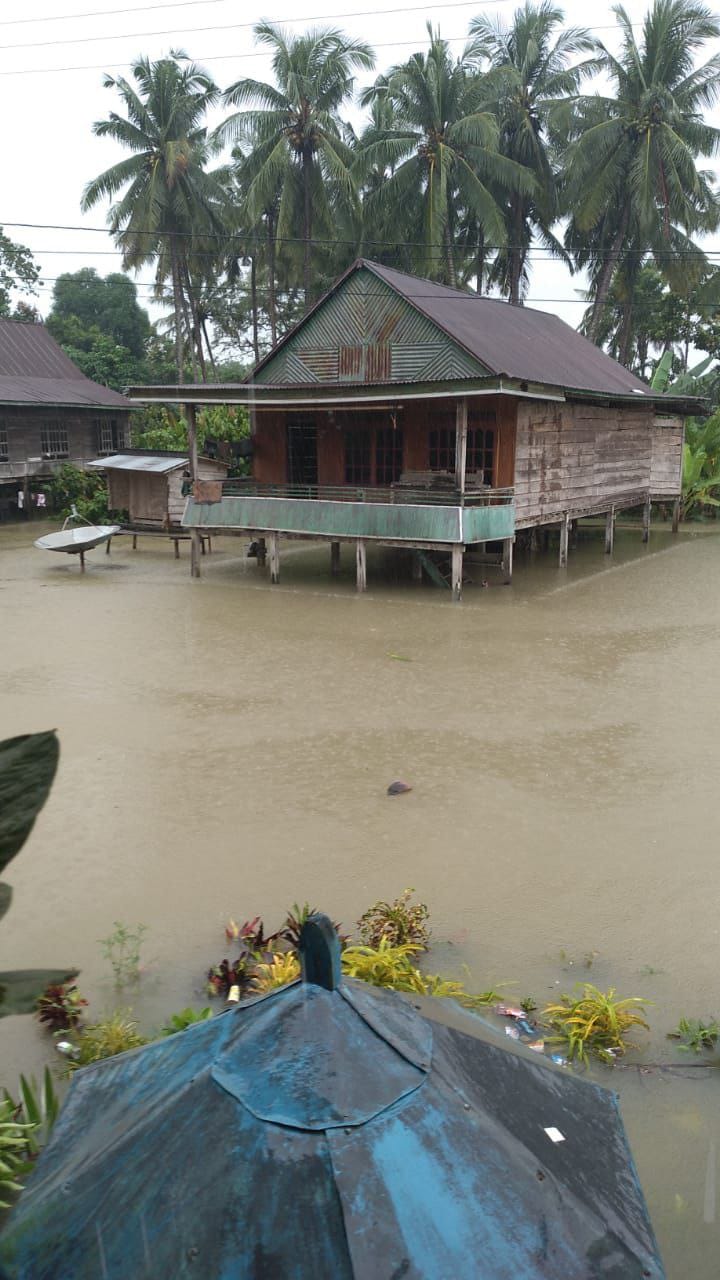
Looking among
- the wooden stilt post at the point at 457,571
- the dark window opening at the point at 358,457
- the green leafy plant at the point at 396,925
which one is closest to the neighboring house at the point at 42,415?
the dark window opening at the point at 358,457

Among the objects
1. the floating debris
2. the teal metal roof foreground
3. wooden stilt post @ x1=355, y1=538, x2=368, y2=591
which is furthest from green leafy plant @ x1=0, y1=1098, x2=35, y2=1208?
wooden stilt post @ x1=355, y1=538, x2=368, y2=591

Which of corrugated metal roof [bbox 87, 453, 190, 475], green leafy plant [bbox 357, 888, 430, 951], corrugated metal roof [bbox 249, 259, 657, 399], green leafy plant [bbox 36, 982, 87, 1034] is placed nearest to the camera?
green leafy plant [bbox 36, 982, 87, 1034]

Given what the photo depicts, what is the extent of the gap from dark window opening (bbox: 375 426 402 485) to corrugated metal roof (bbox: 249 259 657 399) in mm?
1771

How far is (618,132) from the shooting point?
32875 mm

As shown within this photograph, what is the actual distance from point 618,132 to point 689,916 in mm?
32824

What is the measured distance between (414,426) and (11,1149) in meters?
17.8

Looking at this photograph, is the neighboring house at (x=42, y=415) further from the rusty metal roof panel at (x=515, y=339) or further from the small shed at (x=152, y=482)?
the rusty metal roof panel at (x=515, y=339)

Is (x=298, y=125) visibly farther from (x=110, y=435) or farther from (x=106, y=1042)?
(x=106, y=1042)

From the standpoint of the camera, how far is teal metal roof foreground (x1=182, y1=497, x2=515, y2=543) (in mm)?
17391

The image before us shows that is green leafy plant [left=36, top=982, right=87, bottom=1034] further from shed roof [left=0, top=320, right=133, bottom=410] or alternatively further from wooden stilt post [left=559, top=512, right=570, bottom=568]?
shed roof [left=0, top=320, right=133, bottom=410]

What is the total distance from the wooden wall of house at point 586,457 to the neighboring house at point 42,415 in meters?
16.7

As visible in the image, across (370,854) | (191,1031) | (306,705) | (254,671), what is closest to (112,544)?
(254,671)

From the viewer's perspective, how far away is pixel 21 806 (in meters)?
1.60

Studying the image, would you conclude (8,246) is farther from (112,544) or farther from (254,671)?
Answer: (254,671)
